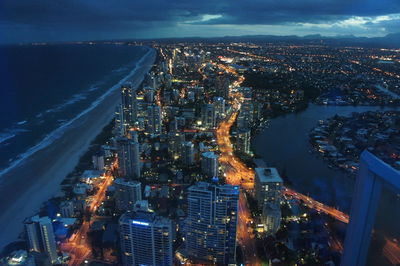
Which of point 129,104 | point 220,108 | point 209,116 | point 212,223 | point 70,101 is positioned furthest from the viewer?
point 70,101

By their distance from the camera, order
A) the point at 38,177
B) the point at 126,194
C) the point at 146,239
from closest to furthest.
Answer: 1. the point at 146,239
2. the point at 126,194
3. the point at 38,177

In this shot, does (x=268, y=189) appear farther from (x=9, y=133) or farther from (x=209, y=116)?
(x=9, y=133)

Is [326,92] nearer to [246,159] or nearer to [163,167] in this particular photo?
[246,159]

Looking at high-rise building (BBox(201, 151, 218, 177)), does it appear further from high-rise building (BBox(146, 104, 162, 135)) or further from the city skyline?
high-rise building (BBox(146, 104, 162, 135))

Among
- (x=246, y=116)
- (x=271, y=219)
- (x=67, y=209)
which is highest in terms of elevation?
(x=246, y=116)

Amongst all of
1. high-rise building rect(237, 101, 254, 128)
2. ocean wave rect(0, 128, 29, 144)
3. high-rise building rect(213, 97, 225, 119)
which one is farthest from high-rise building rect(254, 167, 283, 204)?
ocean wave rect(0, 128, 29, 144)

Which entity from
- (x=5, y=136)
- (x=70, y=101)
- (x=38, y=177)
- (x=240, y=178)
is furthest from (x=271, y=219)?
(x=70, y=101)

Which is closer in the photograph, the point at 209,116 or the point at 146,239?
the point at 146,239

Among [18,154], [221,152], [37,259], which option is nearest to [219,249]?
[37,259]

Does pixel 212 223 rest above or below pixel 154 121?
above
